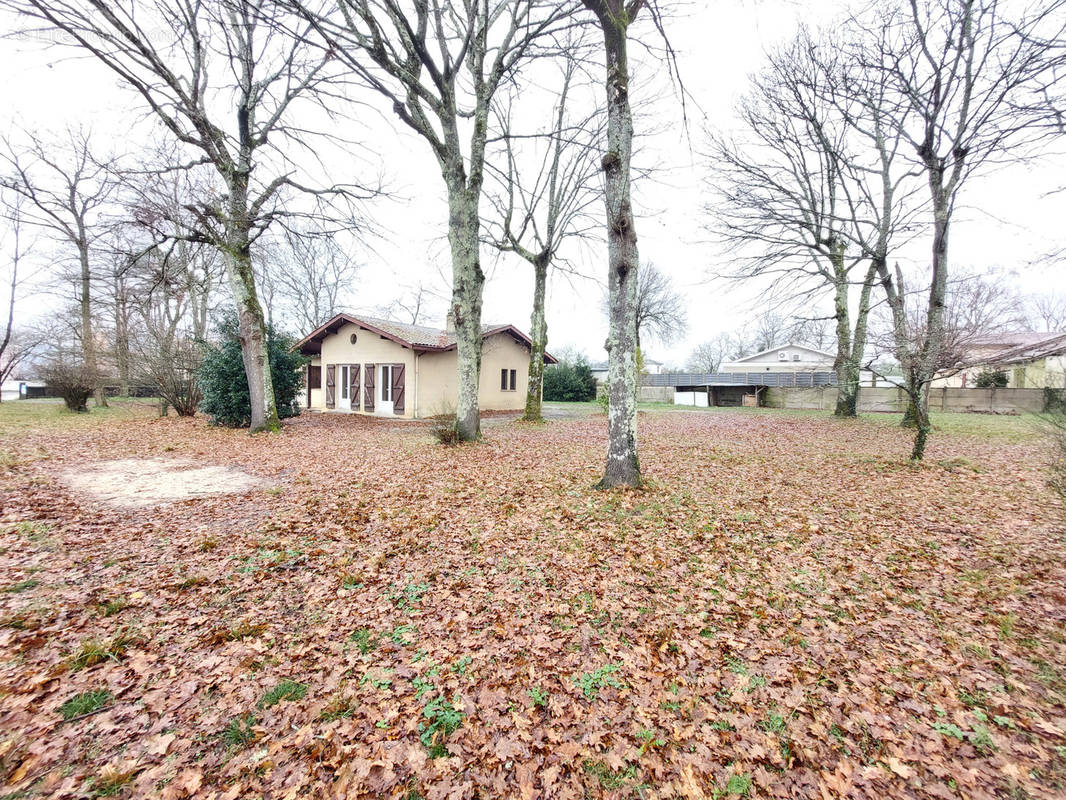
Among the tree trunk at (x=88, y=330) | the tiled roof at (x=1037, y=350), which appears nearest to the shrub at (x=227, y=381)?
the tree trunk at (x=88, y=330)

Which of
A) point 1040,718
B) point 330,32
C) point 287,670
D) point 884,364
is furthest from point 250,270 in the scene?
point 884,364

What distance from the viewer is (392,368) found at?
18.2 metres

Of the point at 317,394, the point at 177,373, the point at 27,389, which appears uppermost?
the point at 177,373

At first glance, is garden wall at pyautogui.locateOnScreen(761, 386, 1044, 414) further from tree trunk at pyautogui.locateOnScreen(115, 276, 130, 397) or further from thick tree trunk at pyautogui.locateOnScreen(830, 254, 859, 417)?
tree trunk at pyautogui.locateOnScreen(115, 276, 130, 397)

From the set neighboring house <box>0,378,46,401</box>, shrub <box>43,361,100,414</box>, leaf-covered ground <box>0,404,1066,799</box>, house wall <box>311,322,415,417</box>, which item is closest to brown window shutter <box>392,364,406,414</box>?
house wall <box>311,322,415,417</box>

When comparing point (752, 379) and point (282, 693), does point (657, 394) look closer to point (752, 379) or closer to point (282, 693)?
point (752, 379)

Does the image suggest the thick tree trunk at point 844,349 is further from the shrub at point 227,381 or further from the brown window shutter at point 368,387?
the shrub at point 227,381

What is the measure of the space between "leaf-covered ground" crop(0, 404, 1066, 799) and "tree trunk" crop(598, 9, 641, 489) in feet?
3.34

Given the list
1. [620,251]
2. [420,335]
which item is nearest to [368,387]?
[420,335]

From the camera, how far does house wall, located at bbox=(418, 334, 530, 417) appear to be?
1808 cm

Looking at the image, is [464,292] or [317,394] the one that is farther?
[317,394]

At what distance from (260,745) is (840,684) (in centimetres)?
333

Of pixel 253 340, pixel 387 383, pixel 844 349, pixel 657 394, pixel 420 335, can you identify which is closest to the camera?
pixel 253 340

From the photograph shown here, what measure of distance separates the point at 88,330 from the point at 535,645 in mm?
26009
